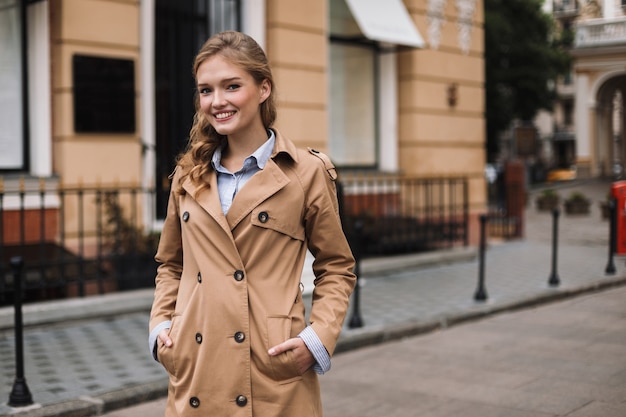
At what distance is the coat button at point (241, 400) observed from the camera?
102 inches

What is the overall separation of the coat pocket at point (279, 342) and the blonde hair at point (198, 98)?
493 millimetres

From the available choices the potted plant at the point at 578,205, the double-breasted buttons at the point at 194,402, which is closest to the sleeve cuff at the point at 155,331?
the double-breasted buttons at the point at 194,402

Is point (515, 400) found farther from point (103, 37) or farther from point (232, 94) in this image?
point (103, 37)

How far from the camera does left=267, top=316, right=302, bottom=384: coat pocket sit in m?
2.60

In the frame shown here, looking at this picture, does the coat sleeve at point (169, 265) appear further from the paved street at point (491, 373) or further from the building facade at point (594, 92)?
the building facade at point (594, 92)

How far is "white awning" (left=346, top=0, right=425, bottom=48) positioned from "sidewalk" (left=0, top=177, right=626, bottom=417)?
3475 millimetres

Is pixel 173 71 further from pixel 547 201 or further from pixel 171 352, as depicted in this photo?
pixel 547 201

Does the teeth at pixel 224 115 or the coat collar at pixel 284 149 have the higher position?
the teeth at pixel 224 115

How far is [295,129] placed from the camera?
1265 cm

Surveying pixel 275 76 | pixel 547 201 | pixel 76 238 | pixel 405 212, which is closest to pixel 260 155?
pixel 76 238

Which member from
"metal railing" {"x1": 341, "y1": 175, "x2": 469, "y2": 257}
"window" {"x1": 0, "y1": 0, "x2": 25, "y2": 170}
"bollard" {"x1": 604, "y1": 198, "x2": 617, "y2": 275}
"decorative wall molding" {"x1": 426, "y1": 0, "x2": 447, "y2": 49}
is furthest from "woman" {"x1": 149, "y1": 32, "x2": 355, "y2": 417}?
"decorative wall molding" {"x1": 426, "y1": 0, "x2": 447, "y2": 49}

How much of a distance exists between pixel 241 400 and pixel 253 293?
33 centimetres

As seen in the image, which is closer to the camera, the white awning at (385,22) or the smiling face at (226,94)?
the smiling face at (226,94)

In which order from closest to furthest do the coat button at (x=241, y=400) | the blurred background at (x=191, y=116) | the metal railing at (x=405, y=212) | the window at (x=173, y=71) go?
the coat button at (x=241, y=400), the blurred background at (x=191, y=116), the window at (x=173, y=71), the metal railing at (x=405, y=212)
